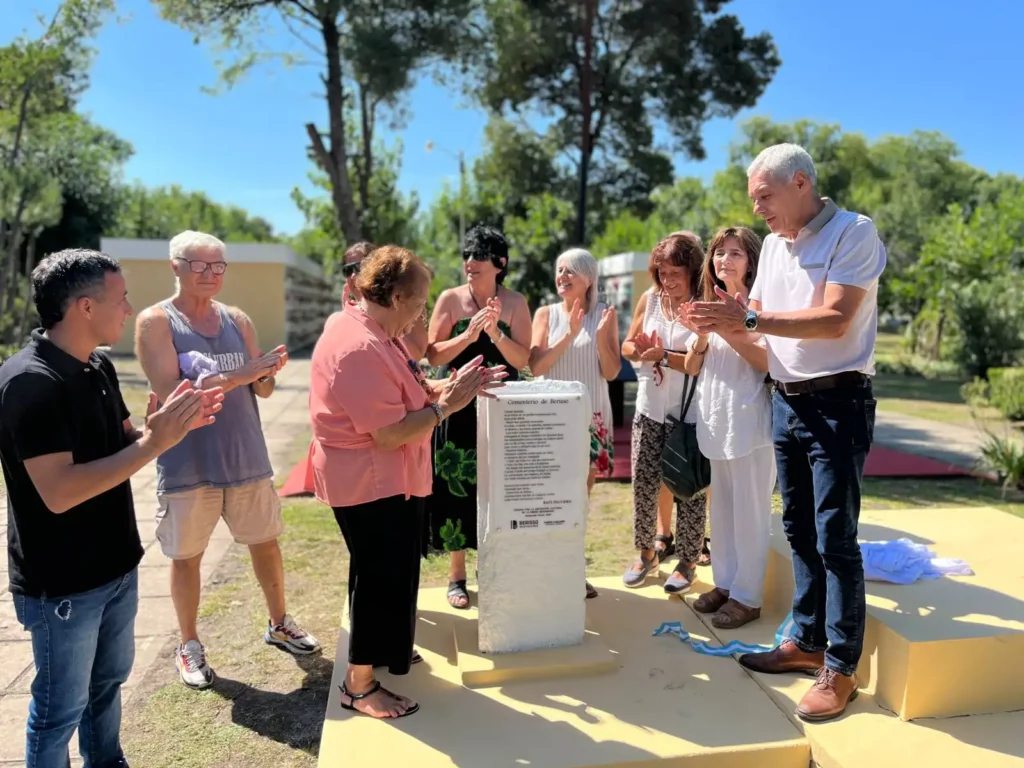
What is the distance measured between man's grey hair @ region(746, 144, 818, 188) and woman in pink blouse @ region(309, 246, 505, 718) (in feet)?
3.77

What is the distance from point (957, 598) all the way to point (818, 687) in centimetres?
79

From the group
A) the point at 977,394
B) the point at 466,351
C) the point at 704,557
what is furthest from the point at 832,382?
the point at 977,394

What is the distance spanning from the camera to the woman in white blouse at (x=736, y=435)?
3.02 metres

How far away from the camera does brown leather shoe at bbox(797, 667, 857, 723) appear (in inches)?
95.3

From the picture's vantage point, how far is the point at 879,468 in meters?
7.09

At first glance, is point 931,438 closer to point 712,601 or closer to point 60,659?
point 712,601

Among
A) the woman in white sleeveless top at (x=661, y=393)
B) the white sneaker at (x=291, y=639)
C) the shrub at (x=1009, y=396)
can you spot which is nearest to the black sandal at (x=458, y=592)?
the white sneaker at (x=291, y=639)

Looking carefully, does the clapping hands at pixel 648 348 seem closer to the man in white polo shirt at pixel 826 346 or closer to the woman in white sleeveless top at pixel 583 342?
the woman in white sleeveless top at pixel 583 342

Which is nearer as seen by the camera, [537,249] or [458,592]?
[458,592]

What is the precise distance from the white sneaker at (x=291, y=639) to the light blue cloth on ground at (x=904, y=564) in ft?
8.07

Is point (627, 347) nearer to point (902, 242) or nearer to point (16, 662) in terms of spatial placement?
point (16, 662)

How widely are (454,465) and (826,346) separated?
1668 mm

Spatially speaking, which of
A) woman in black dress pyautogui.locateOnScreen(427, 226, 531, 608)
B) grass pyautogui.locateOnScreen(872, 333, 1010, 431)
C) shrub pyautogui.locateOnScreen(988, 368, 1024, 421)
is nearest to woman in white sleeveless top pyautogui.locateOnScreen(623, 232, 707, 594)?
woman in black dress pyautogui.locateOnScreen(427, 226, 531, 608)

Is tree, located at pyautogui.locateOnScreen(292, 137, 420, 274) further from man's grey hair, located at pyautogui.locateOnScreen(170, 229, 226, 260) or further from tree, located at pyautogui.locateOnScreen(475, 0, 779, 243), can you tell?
man's grey hair, located at pyautogui.locateOnScreen(170, 229, 226, 260)
